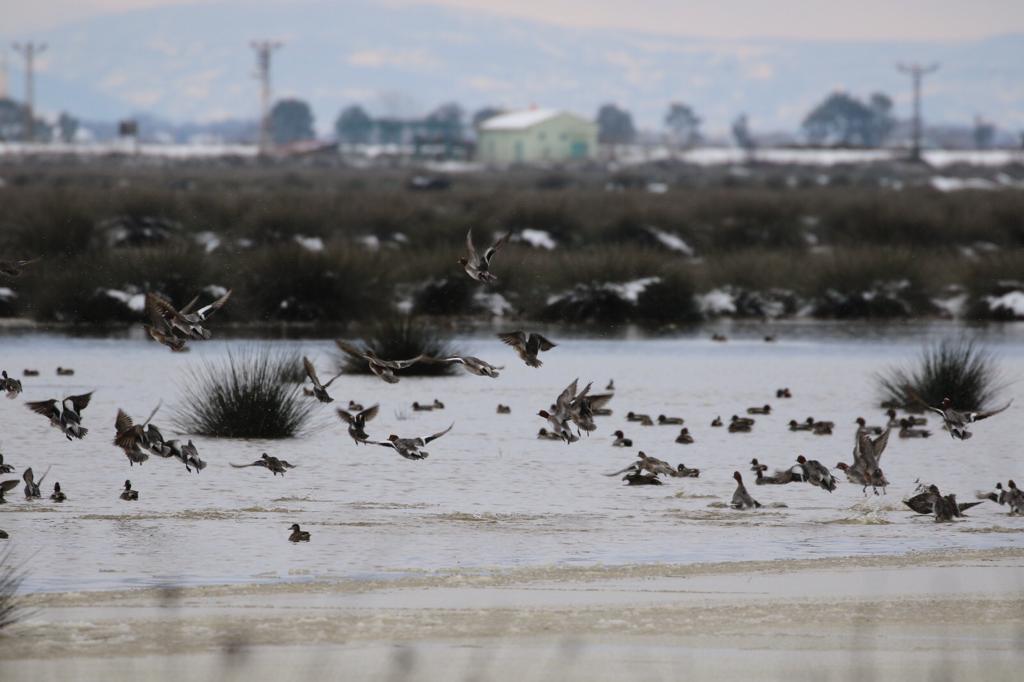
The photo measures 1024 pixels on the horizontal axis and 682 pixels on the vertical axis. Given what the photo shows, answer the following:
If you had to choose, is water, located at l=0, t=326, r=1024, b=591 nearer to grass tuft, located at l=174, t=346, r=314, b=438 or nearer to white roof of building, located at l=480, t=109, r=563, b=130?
grass tuft, located at l=174, t=346, r=314, b=438

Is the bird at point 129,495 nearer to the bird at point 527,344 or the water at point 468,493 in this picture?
the water at point 468,493

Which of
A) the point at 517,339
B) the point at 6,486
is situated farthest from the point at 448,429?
the point at 6,486

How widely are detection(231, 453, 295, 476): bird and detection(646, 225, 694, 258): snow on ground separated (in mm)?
30614

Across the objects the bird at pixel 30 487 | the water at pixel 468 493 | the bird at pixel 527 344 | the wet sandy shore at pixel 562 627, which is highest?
the bird at pixel 527 344

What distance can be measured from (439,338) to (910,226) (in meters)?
25.4

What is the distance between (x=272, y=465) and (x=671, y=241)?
31952 millimetres

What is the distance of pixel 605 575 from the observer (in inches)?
440

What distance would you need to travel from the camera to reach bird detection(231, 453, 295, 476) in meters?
15.0

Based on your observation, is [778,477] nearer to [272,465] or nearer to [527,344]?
[527,344]

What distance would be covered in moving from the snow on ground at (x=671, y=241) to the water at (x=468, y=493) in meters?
21.9

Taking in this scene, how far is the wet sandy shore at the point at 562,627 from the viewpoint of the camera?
8.70m

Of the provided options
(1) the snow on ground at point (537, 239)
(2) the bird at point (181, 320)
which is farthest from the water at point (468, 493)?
(1) the snow on ground at point (537, 239)

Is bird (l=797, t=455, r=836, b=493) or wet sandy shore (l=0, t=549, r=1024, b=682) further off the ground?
bird (l=797, t=455, r=836, b=493)

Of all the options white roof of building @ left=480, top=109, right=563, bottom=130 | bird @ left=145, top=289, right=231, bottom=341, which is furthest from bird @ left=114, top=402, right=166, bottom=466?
white roof of building @ left=480, top=109, right=563, bottom=130
